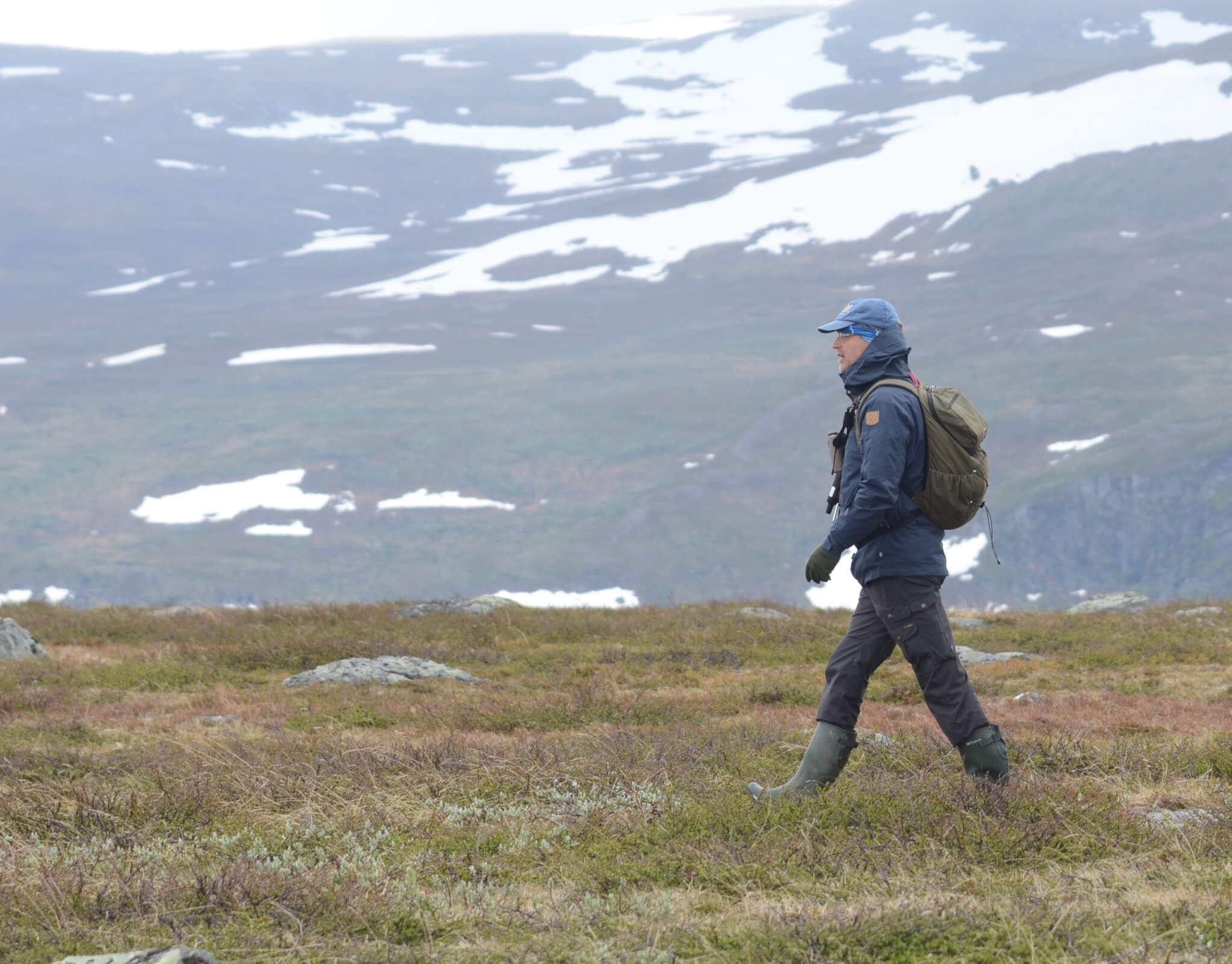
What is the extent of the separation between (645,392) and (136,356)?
2179 inches

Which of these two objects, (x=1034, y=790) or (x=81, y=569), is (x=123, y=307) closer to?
(x=81, y=569)

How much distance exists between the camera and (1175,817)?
6.51 metres

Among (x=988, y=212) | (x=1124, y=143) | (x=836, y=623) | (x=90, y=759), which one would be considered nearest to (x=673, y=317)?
(x=988, y=212)

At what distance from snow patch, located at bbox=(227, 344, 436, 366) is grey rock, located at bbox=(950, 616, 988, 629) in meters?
100

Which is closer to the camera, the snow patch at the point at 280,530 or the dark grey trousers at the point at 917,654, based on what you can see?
the dark grey trousers at the point at 917,654

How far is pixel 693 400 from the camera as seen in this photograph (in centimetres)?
9725

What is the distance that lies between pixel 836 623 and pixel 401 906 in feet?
46.2

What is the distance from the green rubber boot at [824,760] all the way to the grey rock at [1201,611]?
14.5 metres

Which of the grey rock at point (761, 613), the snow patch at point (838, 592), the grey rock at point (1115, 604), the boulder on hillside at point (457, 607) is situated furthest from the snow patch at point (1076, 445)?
the boulder on hillside at point (457, 607)

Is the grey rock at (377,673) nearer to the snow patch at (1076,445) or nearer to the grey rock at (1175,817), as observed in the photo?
the grey rock at (1175,817)

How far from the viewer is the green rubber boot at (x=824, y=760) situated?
6891mm

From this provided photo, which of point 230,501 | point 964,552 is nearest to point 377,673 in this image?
point 964,552

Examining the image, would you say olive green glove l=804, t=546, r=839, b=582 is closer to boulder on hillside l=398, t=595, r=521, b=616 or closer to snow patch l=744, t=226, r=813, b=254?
boulder on hillside l=398, t=595, r=521, b=616

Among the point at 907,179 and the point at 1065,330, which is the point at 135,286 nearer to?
the point at 907,179
